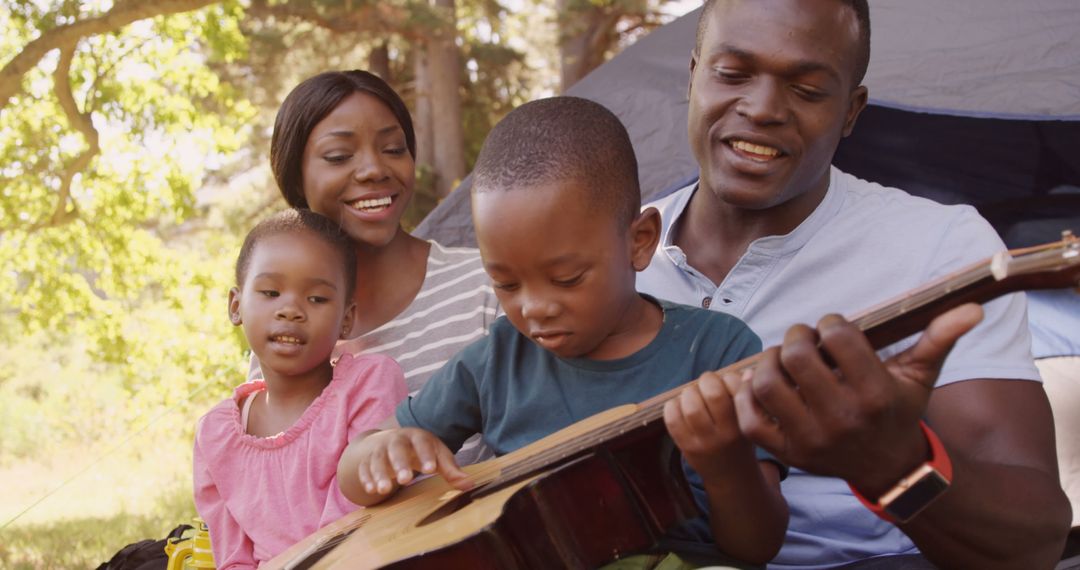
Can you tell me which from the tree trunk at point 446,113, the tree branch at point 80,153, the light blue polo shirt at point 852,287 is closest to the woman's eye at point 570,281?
the light blue polo shirt at point 852,287

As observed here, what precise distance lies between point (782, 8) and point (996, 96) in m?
1.36

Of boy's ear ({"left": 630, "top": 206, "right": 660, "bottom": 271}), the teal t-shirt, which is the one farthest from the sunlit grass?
boy's ear ({"left": 630, "top": 206, "right": 660, "bottom": 271})

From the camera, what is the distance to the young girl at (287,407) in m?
2.22

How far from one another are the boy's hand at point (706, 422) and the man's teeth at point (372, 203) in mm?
1273

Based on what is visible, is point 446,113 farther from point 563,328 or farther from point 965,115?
point 563,328

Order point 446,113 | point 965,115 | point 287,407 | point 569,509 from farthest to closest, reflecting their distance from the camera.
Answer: point 446,113 < point 965,115 < point 287,407 < point 569,509

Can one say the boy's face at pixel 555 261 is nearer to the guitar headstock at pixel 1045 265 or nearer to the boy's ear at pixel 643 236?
the boy's ear at pixel 643 236

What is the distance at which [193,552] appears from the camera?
2438mm

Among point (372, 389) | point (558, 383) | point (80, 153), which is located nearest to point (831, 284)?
point (558, 383)

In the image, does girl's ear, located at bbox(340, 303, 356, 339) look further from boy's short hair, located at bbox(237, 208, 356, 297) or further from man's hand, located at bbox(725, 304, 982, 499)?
man's hand, located at bbox(725, 304, 982, 499)

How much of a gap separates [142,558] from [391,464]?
1191 millimetres

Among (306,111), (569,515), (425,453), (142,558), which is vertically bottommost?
(142,558)

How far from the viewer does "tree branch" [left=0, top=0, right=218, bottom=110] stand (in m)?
5.86

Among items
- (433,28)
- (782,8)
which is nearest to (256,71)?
(433,28)
